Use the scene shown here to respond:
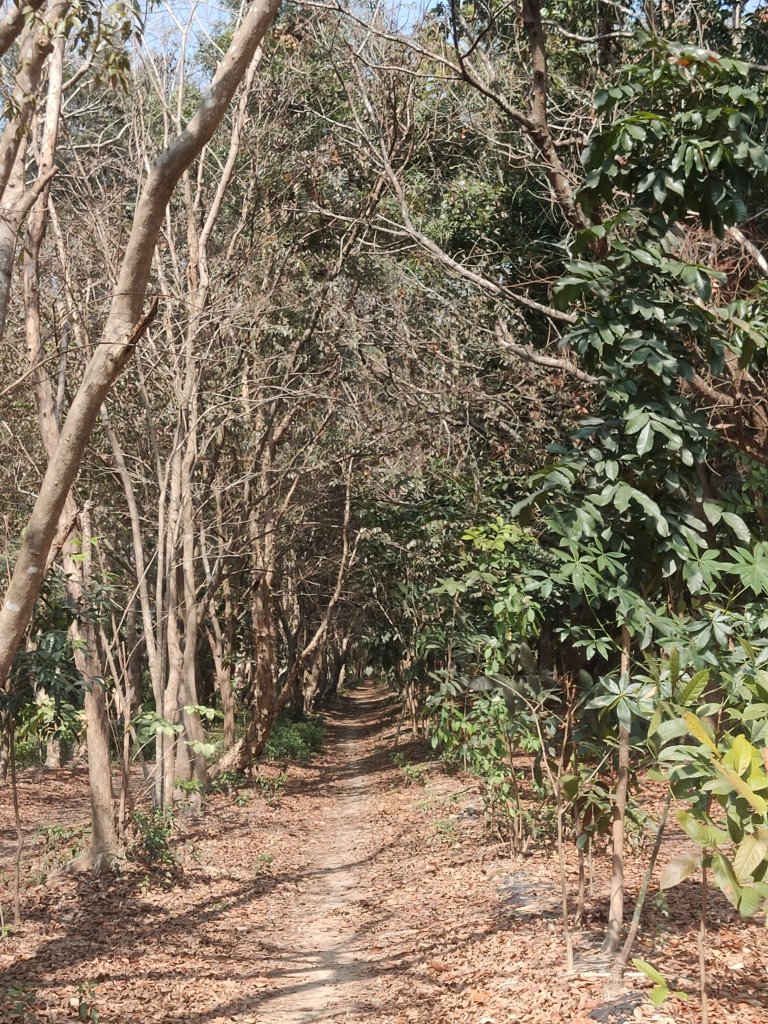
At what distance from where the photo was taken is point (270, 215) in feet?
48.1

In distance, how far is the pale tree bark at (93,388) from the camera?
152 inches

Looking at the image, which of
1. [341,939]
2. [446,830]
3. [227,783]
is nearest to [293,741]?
[227,783]

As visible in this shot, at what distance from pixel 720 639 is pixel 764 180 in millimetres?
3759

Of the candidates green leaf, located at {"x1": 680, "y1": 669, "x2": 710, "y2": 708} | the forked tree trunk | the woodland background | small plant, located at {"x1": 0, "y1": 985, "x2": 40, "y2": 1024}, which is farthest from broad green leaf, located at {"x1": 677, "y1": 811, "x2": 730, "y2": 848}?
small plant, located at {"x1": 0, "y1": 985, "x2": 40, "y2": 1024}

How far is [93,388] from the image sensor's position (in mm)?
3854

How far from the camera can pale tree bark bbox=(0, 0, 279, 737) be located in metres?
3.85

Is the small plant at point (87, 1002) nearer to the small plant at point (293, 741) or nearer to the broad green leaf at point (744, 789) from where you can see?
the broad green leaf at point (744, 789)

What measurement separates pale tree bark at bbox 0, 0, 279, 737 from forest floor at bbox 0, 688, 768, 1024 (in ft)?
10.1

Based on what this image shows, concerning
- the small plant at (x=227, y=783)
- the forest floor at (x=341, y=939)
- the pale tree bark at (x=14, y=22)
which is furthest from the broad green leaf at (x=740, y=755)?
the small plant at (x=227, y=783)

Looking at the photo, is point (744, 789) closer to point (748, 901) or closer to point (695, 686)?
point (748, 901)

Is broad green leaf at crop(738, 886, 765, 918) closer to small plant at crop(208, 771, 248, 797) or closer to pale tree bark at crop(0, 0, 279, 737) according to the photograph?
pale tree bark at crop(0, 0, 279, 737)

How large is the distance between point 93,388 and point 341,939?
19.4ft

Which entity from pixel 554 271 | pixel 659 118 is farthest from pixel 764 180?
pixel 554 271

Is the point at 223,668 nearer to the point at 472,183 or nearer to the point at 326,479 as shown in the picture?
the point at 326,479
